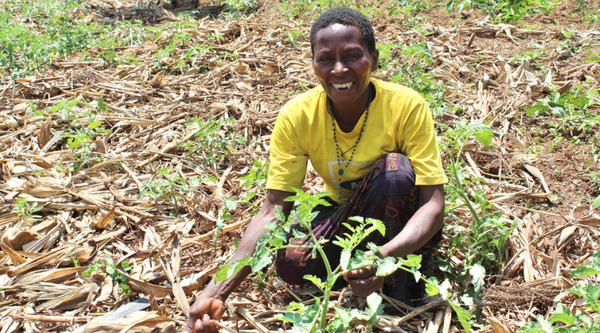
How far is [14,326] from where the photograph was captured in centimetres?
216

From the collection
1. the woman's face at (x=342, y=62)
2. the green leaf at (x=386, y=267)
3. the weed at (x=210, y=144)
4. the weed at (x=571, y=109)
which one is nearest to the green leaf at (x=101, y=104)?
the weed at (x=210, y=144)

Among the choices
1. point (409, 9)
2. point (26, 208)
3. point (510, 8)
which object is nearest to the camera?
point (26, 208)

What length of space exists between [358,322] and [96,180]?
2183mm

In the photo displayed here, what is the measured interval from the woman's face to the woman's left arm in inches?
21.3

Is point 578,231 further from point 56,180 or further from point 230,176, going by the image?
point 56,180

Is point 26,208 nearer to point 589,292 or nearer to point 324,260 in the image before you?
point 324,260

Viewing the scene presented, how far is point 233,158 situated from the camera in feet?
11.0

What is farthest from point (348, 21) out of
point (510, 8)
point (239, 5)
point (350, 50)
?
point (239, 5)

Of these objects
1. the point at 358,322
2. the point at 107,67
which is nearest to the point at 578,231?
the point at 358,322

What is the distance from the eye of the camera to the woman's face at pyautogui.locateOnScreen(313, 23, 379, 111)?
6.32 feet

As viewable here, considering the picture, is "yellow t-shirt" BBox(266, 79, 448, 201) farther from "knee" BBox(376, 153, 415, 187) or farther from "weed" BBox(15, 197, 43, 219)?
"weed" BBox(15, 197, 43, 219)

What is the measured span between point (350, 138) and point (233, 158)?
1.42 metres

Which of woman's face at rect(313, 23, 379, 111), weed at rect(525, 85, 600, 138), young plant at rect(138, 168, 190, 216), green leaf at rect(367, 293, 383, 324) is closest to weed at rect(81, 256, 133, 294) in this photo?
young plant at rect(138, 168, 190, 216)

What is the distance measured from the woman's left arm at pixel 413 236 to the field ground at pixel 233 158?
0.91 ft
